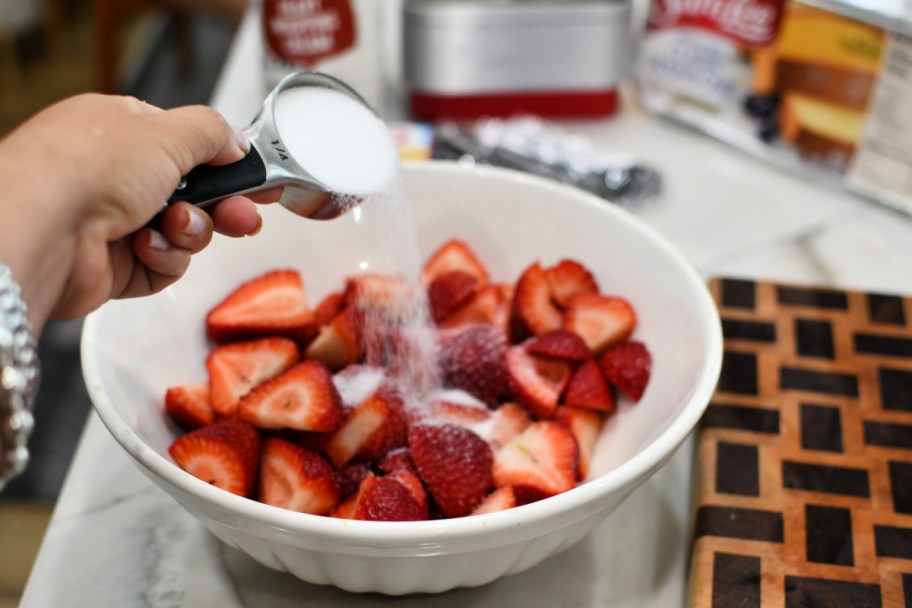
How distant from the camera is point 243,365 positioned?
714 mm

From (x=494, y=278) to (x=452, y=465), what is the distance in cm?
→ 27

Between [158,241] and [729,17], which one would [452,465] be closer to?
[158,241]

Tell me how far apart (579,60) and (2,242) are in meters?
0.88

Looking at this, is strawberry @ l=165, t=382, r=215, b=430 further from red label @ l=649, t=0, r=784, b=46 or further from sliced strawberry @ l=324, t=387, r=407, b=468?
red label @ l=649, t=0, r=784, b=46

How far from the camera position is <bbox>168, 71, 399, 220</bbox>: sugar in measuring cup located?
1.86ft

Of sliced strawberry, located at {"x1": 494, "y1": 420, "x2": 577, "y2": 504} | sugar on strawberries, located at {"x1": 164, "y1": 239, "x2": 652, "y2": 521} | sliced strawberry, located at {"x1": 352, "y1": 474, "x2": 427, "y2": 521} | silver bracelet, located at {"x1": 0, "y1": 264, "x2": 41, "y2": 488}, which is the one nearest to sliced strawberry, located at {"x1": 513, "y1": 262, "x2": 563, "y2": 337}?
sugar on strawberries, located at {"x1": 164, "y1": 239, "x2": 652, "y2": 521}

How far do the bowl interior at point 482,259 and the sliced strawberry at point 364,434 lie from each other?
117mm

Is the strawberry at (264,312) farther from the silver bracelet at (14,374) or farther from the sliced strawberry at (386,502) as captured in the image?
the silver bracelet at (14,374)

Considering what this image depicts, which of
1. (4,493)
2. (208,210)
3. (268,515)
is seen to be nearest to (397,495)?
(268,515)

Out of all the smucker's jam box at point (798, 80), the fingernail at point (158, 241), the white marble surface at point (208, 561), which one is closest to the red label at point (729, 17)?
the smucker's jam box at point (798, 80)

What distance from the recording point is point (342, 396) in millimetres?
700

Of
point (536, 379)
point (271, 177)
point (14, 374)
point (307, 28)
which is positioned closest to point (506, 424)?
point (536, 379)

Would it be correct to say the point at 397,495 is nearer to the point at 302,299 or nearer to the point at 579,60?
the point at 302,299

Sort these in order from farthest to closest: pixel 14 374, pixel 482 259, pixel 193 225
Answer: pixel 482 259 < pixel 193 225 < pixel 14 374
